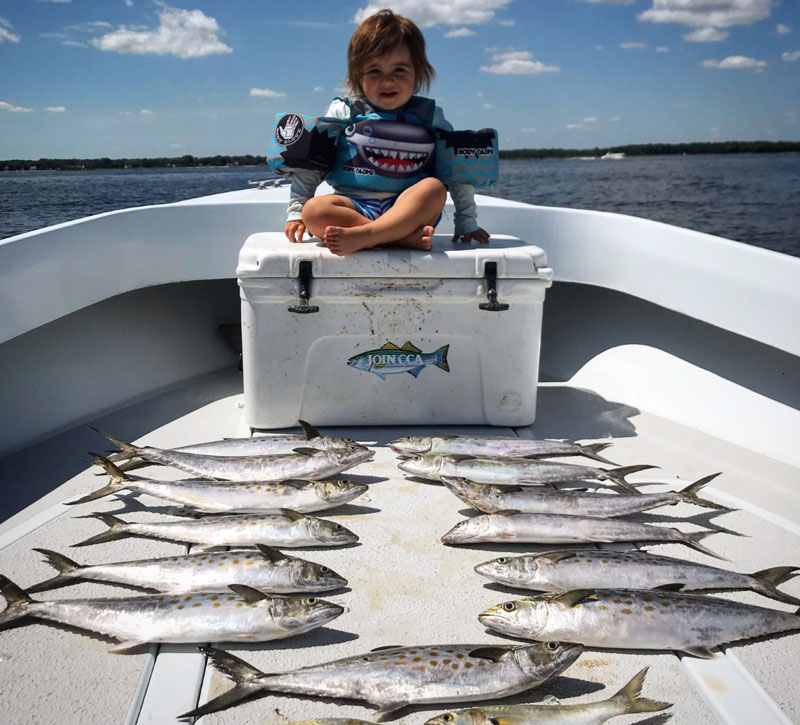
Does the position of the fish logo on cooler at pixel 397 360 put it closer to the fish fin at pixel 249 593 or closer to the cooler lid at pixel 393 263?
the cooler lid at pixel 393 263

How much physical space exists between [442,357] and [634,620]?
151 centimetres

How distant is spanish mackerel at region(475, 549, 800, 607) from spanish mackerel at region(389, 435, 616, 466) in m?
0.80

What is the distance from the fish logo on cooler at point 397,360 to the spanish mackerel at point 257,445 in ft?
1.23

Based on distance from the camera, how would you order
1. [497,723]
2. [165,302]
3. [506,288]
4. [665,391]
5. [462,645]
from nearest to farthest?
[497,723]
[462,645]
[506,288]
[665,391]
[165,302]

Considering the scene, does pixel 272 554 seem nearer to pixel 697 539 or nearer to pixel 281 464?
pixel 281 464

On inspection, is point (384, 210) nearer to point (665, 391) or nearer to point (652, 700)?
point (665, 391)

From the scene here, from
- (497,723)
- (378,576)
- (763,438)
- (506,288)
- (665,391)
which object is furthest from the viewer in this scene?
(665,391)

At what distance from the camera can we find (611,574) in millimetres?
1999

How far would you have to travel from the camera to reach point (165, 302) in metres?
4.57

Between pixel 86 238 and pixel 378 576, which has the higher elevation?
pixel 86 238

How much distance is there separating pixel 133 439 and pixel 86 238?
1.16m

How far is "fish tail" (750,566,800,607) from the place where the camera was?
1951 mm

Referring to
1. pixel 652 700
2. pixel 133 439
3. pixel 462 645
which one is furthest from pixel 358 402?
pixel 652 700

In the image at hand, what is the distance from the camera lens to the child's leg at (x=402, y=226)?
110 inches
